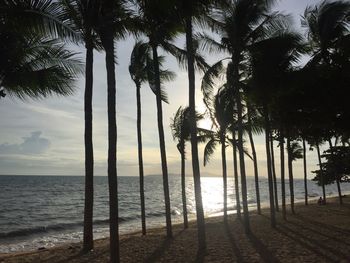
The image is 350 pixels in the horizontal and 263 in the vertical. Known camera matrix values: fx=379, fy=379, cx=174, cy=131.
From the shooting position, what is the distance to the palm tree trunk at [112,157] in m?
8.94

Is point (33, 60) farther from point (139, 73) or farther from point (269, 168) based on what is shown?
point (269, 168)

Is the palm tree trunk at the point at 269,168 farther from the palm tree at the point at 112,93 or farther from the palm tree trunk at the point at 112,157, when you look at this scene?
the palm tree trunk at the point at 112,157

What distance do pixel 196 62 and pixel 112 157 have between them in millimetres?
6947

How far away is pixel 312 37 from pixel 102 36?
41.0 ft

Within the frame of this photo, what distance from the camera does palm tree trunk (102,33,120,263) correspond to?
8.94 m

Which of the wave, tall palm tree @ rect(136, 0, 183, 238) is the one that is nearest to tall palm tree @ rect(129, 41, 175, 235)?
tall palm tree @ rect(136, 0, 183, 238)

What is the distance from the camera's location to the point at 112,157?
9.25 meters

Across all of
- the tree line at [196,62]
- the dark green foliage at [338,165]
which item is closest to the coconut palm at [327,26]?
the tree line at [196,62]

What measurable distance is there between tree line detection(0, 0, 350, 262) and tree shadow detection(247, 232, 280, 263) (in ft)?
4.49

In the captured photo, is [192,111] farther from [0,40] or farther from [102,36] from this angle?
[0,40]

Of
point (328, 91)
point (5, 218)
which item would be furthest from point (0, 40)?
Answer: point (5, 218)

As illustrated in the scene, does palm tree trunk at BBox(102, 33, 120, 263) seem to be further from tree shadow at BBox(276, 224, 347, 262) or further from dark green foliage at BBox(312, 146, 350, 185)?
dark green foliage at BBox(312, 146, 350, 185)

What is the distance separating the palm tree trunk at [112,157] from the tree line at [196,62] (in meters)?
0.02

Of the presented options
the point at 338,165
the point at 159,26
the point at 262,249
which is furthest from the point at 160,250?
the point at 338,165
